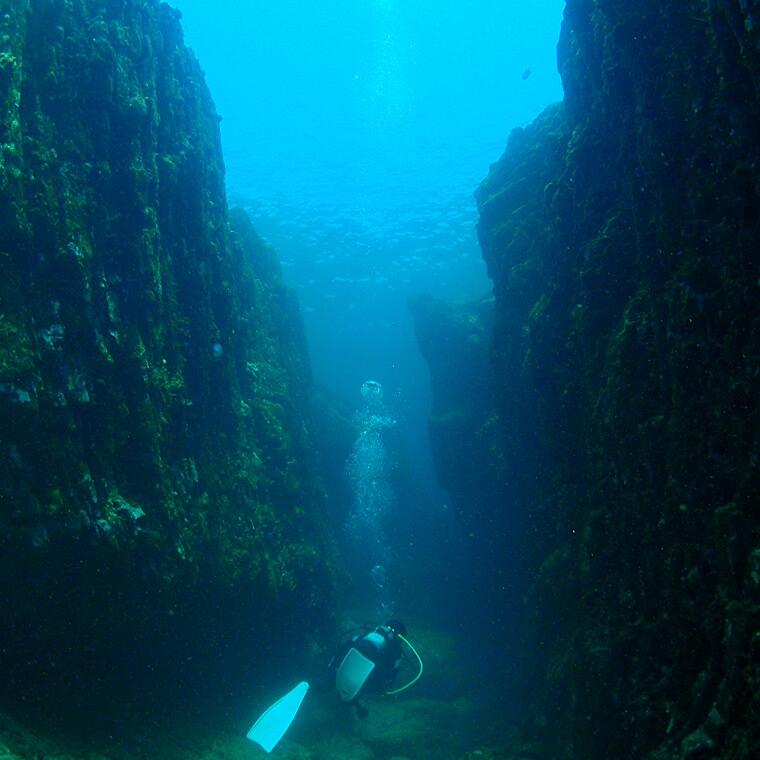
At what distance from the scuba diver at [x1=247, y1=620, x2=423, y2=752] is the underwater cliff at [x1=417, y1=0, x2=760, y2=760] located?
2932 millimetres

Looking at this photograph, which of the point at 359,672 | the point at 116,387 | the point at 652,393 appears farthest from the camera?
the point at 359,672

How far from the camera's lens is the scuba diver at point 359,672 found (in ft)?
33.9

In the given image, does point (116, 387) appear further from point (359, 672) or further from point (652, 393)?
point (359, 672)

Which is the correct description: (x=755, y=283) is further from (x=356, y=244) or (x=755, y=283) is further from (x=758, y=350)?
(x=356, y=244)

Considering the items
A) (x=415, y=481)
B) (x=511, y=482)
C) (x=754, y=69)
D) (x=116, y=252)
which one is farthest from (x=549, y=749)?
(x=415, y=481)

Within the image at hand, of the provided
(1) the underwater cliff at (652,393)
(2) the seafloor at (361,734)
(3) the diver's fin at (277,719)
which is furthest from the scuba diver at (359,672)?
(1) the underwater cliff at (652,393)

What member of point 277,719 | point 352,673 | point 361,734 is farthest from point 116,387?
point 361,734

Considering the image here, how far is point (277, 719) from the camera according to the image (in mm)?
10703

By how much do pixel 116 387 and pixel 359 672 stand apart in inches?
293

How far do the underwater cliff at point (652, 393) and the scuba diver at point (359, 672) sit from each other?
2932 mm

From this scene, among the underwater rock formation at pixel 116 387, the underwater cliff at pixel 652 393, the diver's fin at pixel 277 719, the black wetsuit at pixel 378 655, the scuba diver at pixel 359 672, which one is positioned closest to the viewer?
the underwater cliff at pixel 652 393

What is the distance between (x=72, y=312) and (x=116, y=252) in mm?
1453

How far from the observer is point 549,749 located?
26.9ft

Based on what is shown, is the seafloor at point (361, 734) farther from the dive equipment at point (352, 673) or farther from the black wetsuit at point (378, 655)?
the black wetsuit at point (378, 655)
